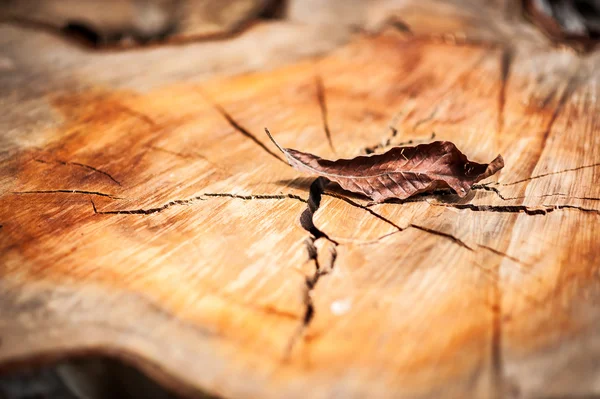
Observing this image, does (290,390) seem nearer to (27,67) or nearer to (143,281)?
(143,281)

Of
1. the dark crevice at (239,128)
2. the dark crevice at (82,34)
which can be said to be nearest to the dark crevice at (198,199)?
the dark crevice at (239,128)

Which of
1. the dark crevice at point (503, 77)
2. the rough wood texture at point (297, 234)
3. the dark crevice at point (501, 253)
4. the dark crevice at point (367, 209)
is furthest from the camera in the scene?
the dark crevice at point (503, 77)

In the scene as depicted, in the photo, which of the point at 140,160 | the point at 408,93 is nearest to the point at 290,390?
the point at 140,160

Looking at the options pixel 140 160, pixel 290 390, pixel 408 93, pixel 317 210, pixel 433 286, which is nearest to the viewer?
pixel 290 390

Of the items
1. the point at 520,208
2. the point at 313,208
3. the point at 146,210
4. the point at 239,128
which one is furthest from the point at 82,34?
the point at 520,208

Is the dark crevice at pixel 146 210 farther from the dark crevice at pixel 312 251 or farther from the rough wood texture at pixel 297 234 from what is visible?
the dark crevice at pixel 312 251

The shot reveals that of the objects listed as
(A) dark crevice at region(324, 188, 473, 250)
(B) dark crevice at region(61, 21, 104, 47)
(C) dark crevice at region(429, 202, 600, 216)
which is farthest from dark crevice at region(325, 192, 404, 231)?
(B) dark crevice at region(61, 21, 104, 47)

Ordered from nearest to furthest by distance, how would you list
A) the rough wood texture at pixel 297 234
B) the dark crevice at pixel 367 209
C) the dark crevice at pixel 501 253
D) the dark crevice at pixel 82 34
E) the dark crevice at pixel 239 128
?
1. the rough wood texture at pixel 297 234
2. the dark crevice at pixel 501 253
3. the dark crevice at pixel 367 209
4. the dark crevice at pixel 239 128
5. the dark crevice at pixel 82 34

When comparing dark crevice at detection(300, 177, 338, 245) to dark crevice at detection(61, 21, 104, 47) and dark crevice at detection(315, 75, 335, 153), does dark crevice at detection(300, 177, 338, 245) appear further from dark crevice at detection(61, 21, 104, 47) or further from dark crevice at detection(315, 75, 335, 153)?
dark crevice at detection(61, 21, 104, 47)
